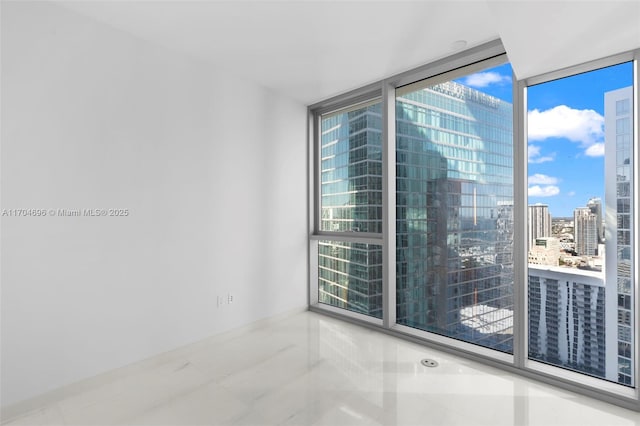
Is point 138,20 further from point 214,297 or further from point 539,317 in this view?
point 539,317

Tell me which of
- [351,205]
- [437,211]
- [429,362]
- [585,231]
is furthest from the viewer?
[351,205]

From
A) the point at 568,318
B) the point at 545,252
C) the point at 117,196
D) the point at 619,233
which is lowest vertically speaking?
the point at 568,318

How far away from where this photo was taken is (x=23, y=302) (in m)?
1.86

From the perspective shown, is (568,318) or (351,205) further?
(351,205)

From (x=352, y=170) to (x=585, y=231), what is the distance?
2.10m

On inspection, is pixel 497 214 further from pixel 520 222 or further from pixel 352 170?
pixel 352 170

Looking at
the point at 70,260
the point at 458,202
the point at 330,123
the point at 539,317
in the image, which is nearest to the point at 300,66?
the point at 330,123

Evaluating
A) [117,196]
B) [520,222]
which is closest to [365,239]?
[520,222]

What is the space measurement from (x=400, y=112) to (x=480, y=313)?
1943 mm

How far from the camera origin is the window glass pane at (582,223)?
78.4 inches

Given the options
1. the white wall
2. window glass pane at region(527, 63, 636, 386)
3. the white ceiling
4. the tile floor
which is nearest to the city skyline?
window glass pane at region(527, 63, 636, 386)

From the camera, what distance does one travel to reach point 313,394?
79.4 inches

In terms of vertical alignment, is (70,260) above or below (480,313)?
above

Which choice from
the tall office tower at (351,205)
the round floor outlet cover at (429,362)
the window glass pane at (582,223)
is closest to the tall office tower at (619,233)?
the window glass pane at (582,223)
